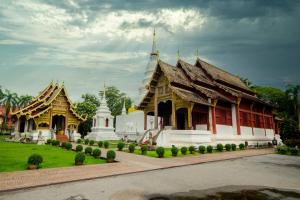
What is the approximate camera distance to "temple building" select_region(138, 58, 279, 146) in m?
19.1

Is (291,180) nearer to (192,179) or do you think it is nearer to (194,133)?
(192,179)

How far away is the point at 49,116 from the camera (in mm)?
28047

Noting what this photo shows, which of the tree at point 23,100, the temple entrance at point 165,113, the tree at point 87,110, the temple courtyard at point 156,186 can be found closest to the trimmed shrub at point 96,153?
the temple courtyard at point 156,186

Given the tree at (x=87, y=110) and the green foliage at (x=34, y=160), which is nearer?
the green foliage at (x=34, y=160)

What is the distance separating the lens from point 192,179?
7.77m

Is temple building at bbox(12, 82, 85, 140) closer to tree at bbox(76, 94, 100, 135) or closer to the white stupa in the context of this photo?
the white stupa

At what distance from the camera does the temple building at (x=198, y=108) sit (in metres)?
19.1

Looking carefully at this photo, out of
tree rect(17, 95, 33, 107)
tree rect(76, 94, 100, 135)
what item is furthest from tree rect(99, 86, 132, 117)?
tree rect(17, 95, 33, 107)

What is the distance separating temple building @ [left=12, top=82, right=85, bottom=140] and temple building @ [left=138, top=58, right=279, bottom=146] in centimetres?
1201

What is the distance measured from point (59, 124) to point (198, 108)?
70.8 ft

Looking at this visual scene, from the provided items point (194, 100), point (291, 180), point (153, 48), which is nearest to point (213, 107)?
point (194, 100)

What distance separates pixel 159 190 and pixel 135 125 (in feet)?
114

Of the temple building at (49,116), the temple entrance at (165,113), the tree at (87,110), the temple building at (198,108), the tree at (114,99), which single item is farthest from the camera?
the tree at (114,99)

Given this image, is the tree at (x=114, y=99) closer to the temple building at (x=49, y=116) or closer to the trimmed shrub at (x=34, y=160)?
the temple building at (x=49, y=116)
